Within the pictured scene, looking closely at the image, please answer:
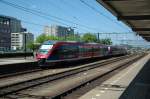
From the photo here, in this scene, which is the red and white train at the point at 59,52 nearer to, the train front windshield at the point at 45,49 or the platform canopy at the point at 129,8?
the train front windshield at the point at 45,49

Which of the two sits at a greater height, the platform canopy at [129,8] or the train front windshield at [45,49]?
the platform canopy at [129,8]

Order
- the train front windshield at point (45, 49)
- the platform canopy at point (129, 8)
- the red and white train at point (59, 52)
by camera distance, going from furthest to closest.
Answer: the train front windshield at point (45, 49)
the red and white train at point (59, 52)
the platform canopy at point (129, 8)

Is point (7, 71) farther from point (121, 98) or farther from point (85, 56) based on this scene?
point (85, 56)

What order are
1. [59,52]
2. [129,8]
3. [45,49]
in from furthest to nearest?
[59,52] → [45,49] → [129,8]

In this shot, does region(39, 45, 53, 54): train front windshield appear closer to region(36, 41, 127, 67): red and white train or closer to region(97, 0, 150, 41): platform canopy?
region(36, 41, 127, 67): red and white train

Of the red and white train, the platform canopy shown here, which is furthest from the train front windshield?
the platform canopy

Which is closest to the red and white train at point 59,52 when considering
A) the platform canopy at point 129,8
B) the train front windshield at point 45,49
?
the train front windshield at point 45,49

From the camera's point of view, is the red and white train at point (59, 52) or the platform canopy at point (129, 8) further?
the red and white train at point (59, 52)

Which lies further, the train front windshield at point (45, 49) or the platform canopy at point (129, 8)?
the train front windshield at point (45, 49)

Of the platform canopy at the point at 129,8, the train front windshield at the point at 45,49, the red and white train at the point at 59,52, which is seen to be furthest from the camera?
the train front windshield at the point at 45,49

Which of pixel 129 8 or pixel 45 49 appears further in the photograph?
pixel 45 49

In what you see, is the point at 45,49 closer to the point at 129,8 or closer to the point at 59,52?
the point at 59,52

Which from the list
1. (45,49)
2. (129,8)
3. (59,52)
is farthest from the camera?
(59,52)

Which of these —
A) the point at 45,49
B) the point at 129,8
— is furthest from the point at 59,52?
the point at 129,8
